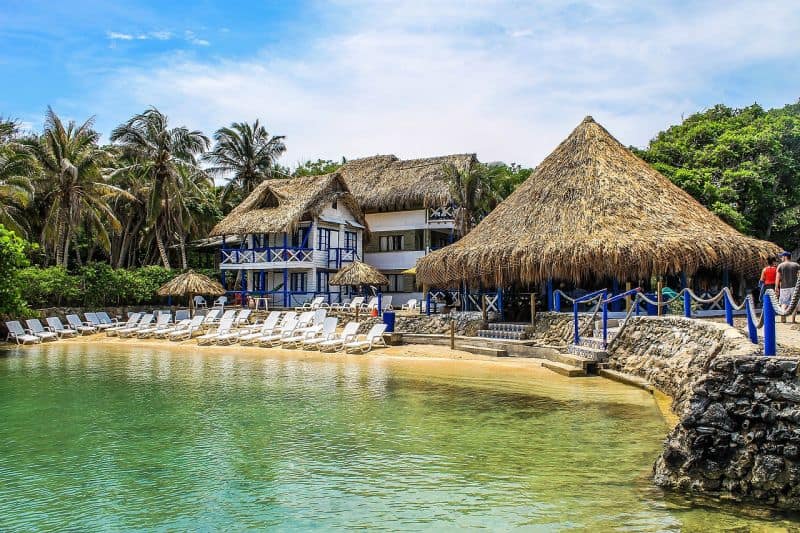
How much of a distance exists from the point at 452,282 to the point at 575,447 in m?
13.5

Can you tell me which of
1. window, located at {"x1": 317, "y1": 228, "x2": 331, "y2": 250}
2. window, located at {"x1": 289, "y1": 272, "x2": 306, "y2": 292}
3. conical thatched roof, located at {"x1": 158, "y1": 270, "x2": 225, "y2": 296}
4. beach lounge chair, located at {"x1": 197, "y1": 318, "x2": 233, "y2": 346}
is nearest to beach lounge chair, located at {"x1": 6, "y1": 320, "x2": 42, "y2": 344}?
conical thatched roof, located at {"x1": 158, "y1": 270, "x2": 225, "y2": 296}

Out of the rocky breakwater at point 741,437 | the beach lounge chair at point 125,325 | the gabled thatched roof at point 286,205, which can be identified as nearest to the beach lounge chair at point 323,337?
the beach lounge chair at point 125,325

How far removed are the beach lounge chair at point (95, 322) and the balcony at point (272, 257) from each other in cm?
716

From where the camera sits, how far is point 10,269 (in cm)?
2020

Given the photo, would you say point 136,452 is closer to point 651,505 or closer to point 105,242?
point 651,505

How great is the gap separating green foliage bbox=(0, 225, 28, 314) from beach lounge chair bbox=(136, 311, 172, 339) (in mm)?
4661

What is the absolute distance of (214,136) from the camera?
39781 mm

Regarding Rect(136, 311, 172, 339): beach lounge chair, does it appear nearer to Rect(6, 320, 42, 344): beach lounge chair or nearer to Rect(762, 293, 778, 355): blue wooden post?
Rect(6, 320, 42, 344): beach lounge chair

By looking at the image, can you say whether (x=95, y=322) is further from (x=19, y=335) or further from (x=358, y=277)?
(x=358, y=277)

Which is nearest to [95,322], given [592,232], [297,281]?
[297,281]

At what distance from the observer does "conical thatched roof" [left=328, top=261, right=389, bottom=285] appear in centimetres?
2694

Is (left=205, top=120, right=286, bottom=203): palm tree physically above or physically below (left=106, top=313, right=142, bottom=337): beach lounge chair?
above

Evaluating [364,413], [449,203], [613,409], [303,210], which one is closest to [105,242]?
[303,210]

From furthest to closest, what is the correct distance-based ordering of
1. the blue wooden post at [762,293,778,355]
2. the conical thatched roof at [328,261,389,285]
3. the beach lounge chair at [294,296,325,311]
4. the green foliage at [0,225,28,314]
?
the beach lounge chair at [294,296,325,311] → the conical thatched roof at [328,261,389,285] → the green foliage at [0,225,28,314] → the blue wooden post at [762,293,778,355]
